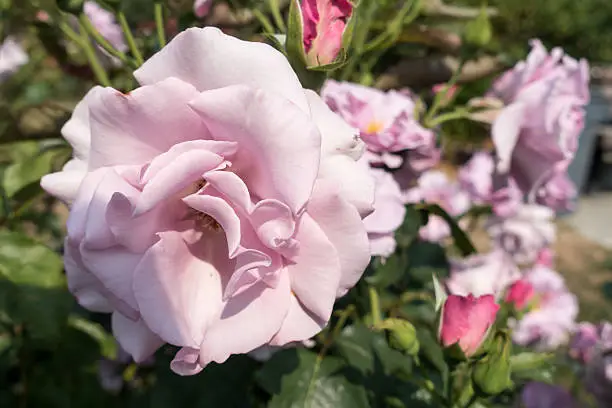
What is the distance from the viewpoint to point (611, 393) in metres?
1.28

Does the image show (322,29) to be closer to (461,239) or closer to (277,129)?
(277,129)

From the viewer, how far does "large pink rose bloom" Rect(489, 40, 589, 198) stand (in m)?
0.86

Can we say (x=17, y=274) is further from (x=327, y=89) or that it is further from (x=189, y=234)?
(x=327, y=89)

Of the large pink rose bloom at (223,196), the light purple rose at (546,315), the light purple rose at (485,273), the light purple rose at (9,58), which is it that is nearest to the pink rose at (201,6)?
the large pink rose bloom at (223,196)

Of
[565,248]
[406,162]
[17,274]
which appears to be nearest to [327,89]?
[406,162]

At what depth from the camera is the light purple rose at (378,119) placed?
750mm

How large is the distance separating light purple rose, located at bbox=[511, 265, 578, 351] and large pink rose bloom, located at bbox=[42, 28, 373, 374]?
4.16ft

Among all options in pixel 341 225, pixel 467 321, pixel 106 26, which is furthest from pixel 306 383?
pixel 106 26

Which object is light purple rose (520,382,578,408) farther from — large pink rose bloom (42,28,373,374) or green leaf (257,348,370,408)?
large pink rose bloom (42,28,373,374)

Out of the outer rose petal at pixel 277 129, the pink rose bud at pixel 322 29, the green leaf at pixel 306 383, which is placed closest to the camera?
the outer rose petal at pixel 277 129

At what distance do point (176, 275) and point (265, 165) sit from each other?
0.12 m

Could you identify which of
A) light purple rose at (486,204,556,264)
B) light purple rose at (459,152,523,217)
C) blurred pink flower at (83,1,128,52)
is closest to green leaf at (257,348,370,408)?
light purple rose at (459,152,523,217)

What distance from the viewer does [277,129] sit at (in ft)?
1.53

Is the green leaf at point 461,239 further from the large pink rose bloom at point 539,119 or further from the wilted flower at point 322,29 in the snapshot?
the wilted flower at point 322,29
